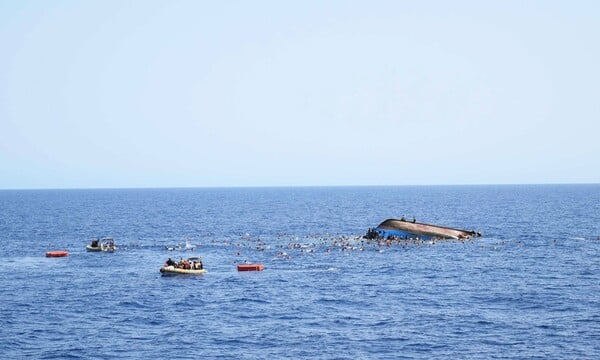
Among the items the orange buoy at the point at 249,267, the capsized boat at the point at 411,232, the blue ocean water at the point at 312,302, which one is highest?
the capsized boat at the point at 411,232

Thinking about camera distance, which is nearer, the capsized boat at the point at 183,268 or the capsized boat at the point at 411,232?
the capsized boat at the point at 183,268

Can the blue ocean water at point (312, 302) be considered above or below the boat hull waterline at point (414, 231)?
below

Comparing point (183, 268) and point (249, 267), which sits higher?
point (183, 268)

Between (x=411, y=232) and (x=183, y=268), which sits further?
(x=411, y=232)

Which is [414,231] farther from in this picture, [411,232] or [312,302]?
[312,302]

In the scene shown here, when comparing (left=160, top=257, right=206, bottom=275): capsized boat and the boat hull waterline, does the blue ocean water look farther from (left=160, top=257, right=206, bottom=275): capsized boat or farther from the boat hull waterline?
the boat hull waterline

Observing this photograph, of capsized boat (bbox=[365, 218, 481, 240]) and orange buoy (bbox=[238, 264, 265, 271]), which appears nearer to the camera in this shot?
orange buoy (bbox=[238, 264, 265, 271])

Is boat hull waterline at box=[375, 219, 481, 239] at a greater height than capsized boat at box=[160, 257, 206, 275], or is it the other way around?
boat hull waterline at box=[375, 219, 481, 239]

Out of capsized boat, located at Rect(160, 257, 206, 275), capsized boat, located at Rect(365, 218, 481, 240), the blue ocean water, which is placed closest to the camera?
the blue ocean water

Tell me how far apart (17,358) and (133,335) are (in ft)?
33.7

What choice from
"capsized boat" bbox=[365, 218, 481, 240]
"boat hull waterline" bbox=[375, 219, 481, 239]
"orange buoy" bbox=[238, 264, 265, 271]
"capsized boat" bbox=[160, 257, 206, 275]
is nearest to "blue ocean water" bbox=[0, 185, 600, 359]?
"capsized boat" bbox=[160, 257, 206, 275]

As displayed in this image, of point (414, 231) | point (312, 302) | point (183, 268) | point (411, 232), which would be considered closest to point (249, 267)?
point (183, 268)

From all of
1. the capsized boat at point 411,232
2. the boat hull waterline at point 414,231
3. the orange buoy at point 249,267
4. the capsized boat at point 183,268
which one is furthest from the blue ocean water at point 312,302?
the boat hull waterline at point 414,231

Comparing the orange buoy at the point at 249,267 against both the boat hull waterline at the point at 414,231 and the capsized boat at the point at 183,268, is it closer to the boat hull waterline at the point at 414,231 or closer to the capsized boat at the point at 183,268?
the capsized boat at the point at 183,268
